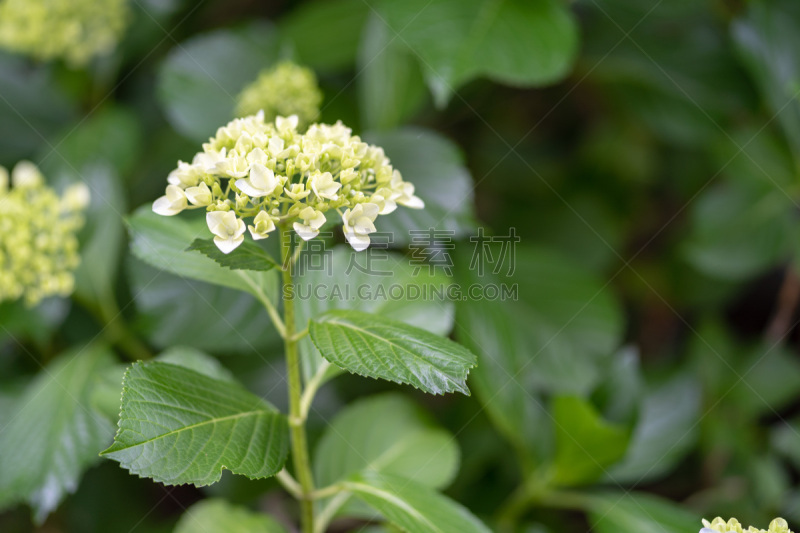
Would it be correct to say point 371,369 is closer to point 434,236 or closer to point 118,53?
point 434,236

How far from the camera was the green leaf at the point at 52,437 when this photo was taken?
1.07 meters

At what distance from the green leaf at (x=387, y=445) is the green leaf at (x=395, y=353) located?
36 cm

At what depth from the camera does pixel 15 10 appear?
1482 millimetres

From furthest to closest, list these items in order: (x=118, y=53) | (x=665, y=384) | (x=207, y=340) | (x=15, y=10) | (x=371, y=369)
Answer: (x=118, y=53) → (x=15, y=10) → (x=665, y=384) → (x=207, y=340) → (x=371, y=369)

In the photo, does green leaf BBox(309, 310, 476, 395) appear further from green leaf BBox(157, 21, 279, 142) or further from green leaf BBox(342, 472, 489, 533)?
green leaf BBox(157, 21, 279, 142)

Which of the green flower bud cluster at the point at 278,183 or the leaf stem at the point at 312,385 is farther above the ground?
the green flower bud cluster at the point at 278,183

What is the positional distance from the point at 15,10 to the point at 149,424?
4.16ft

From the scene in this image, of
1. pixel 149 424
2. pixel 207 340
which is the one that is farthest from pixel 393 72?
pixel 149 424

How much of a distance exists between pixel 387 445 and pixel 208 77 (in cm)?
85

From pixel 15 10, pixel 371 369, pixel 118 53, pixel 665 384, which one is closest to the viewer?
pixel 371 369

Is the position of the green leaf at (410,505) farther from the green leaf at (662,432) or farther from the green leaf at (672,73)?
the green leaf at (672,73)

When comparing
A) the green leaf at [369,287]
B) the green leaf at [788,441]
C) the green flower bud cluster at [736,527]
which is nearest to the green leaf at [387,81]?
the green leaf at [369,287]

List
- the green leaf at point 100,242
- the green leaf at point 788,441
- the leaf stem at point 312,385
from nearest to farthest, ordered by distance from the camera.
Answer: the leaf stem at point 312,385 → the green leaf at point 100,242 → the green leaf at point 788,441

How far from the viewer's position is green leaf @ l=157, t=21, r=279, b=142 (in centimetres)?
131
